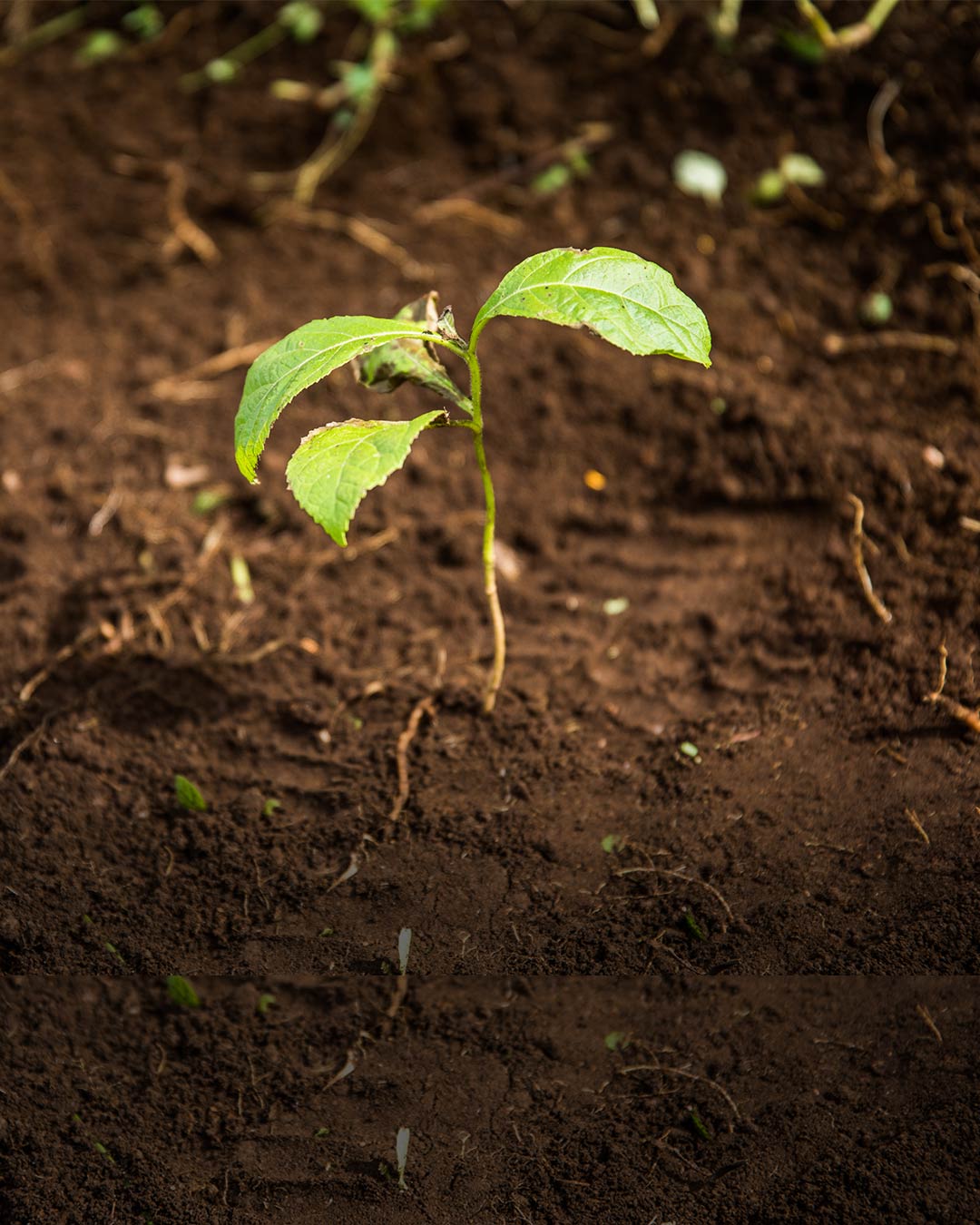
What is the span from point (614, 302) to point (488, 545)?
1.51 ft

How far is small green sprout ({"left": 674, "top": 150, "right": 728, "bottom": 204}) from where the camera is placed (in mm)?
2676

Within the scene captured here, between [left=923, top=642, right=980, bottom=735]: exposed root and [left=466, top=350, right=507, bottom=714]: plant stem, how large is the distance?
70 centimetres

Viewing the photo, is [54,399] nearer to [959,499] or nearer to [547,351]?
[547,351]

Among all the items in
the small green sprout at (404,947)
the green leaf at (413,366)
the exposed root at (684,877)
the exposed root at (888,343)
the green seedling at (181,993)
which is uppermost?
the green leaf at (413,366)

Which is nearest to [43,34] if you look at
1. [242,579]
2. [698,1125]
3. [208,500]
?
[208,500]

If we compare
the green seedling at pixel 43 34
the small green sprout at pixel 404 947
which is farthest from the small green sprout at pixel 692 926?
the green seedling at pixel 43 34

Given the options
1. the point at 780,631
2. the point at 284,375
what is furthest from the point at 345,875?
the point at 780,631

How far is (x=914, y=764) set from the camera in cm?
176

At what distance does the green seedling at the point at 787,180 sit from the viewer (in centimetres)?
265

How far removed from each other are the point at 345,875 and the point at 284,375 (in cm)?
75

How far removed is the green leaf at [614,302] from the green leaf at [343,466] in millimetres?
216

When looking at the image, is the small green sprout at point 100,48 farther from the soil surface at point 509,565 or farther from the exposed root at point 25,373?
the exposed root at point 25,373

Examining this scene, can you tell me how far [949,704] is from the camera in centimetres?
183

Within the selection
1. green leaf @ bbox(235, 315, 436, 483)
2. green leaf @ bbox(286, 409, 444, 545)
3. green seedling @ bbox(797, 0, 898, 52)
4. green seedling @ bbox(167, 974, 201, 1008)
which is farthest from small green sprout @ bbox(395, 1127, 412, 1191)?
green seedling @ bbox(797, 0, 898, 52)
